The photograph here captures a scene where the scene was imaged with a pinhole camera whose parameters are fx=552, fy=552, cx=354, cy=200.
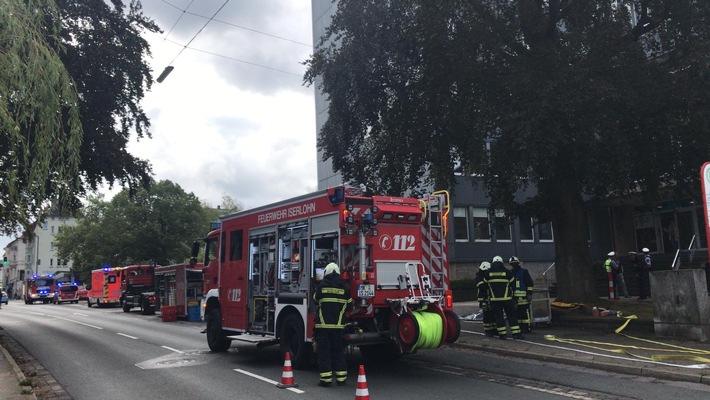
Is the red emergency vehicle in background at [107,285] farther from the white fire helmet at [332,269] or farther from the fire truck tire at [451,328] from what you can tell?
the fire truck tire at [451,328]

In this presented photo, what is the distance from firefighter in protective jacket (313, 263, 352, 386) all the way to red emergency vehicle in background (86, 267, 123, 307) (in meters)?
31.2

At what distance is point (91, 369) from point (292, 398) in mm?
5528

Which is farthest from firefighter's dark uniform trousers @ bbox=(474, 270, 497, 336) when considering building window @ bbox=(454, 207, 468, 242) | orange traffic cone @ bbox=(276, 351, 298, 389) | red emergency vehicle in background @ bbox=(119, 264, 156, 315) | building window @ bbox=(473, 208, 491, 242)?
red emergency vehicle in background @ bbox=(119, 264, 156, 315)

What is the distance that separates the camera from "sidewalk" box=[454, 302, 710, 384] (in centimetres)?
900

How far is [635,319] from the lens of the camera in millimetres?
13094

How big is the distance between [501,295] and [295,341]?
513 cm

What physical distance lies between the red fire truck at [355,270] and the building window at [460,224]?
19.2 meters

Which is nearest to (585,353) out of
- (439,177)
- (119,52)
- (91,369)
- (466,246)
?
(439,177)

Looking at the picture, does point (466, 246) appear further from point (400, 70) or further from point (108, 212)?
point (108, 212)

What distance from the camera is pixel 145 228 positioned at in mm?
51406

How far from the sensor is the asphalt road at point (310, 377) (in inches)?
308

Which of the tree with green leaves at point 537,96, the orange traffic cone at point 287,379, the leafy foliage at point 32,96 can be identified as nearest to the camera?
the leafy foliage at point 32,96

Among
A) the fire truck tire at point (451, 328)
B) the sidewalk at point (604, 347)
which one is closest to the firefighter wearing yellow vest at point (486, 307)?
the sidewalk at point (604, 347)

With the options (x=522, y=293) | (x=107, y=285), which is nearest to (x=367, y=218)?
(x=522, y=293)
